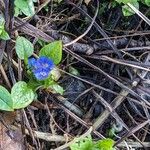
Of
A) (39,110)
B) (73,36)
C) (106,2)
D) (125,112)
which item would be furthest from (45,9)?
(125,112)

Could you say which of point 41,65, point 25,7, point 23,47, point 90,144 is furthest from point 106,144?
point 25,7

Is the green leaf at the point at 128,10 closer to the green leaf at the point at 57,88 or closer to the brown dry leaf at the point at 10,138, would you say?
the green leaf at the point at 57,88

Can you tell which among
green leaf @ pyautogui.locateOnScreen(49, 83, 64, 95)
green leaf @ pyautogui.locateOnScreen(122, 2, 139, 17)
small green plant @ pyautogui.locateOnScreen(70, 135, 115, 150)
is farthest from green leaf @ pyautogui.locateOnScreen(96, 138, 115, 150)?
green leaf @ pyautogui.locateOnScreen(122, 2, 139, 17)

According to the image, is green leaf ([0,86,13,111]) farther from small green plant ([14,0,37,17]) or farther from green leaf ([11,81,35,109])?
small green plant ([14,0,37,17])

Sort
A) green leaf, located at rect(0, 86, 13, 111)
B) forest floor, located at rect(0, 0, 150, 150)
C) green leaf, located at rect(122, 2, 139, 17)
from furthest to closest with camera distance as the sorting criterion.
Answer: green leaf, located at rect(122, 2, 139, 17)
forest floor, located at rect(0, 0, 150, 150)
green leaf, located at rect(0, 86, 13, 111)

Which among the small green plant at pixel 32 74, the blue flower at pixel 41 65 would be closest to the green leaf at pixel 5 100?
the small green plant at pixel 32 74

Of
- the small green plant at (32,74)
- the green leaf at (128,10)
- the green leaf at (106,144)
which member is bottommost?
the green leaf at (106,144)

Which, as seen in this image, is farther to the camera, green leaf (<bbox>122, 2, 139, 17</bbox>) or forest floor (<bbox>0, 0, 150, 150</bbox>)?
green leaf (<bbox>122, 2, 139, 17</bbox>)
